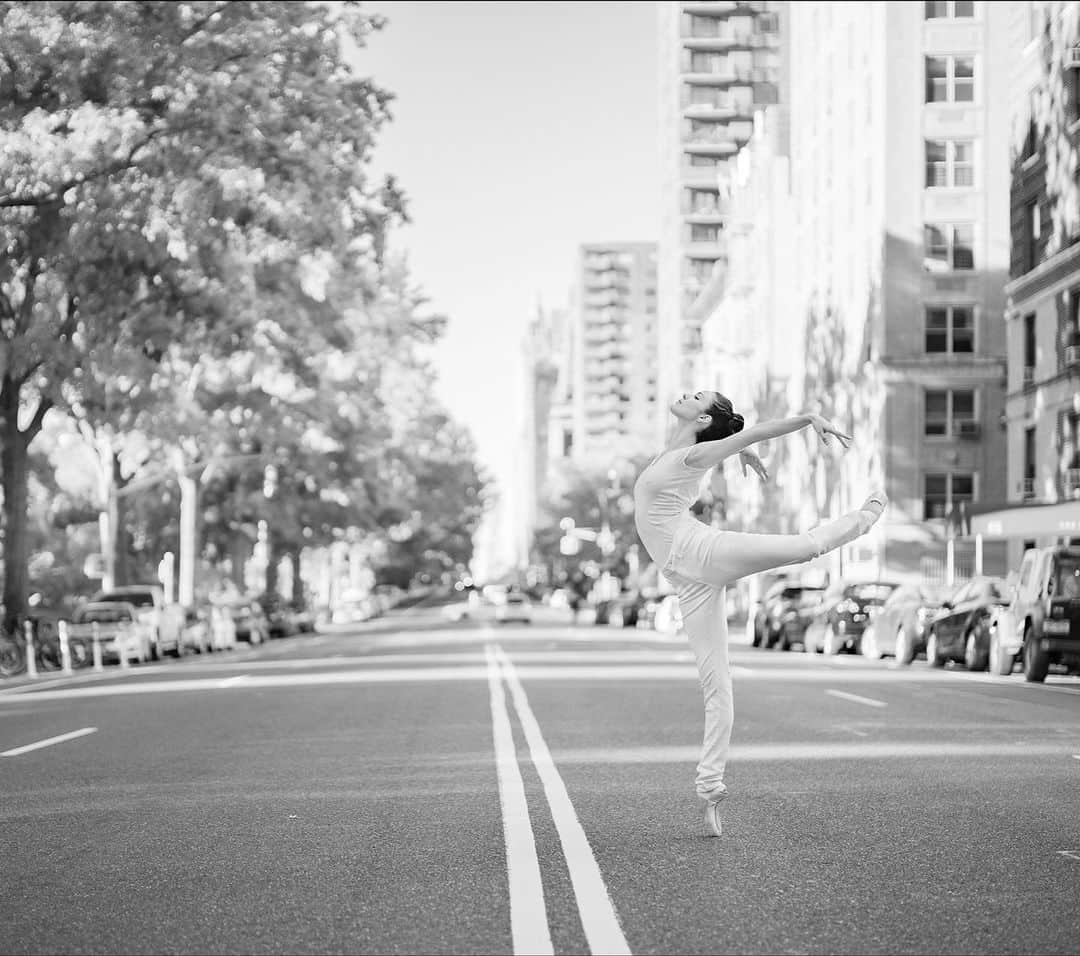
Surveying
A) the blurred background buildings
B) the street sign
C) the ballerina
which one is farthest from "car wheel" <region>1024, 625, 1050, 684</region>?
the street sign

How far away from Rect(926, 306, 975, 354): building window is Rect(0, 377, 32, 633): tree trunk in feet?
114

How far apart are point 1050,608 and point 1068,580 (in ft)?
1.44

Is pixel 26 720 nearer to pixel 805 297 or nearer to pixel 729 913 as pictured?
pixel 729 913

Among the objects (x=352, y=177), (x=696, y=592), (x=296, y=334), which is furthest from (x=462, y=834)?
(x=296, y=334)

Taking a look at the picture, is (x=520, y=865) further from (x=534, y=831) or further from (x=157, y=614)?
(x=157, y=614)

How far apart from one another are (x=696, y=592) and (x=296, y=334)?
29814 mm

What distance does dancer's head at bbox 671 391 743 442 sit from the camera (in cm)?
831

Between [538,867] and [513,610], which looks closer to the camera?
[538,867]

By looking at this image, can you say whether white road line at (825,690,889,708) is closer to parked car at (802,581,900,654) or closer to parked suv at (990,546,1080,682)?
parked suv at (990,546,1080,682)

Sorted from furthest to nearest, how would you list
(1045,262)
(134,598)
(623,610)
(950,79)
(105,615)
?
1. (623,610)
2. (950,79)
3. (1045,262)
4. (134,598)
5. (105,615)

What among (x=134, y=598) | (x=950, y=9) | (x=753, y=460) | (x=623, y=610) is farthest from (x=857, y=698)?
(x=623, y=610)

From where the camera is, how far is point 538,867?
759cm

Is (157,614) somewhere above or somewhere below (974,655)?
above

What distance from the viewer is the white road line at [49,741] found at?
43.8 ft
